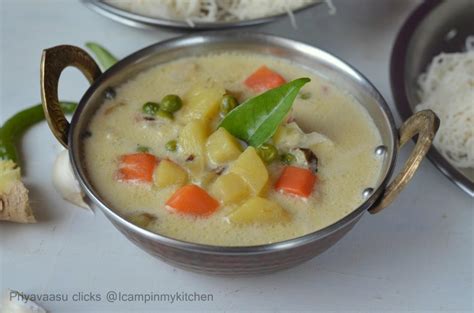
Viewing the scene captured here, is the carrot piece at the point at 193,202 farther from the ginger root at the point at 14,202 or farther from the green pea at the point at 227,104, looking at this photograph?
the ginger root at the point at 14,202

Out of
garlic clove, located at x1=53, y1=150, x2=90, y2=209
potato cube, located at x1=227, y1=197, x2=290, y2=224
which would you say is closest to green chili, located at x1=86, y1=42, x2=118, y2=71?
garlic clove, located at x1=53, y1=150, x2=90, y2=209

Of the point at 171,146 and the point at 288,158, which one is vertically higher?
the point at 171,146

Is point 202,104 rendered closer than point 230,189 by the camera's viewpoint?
No

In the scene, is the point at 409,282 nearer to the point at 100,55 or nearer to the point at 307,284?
the point at 307,284

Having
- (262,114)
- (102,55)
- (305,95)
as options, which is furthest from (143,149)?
(102,55)

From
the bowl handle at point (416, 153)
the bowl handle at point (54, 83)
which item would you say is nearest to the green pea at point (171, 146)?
the bowl handle at point (54, 83)

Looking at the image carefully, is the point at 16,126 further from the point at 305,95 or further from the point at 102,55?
the point at 305,95
